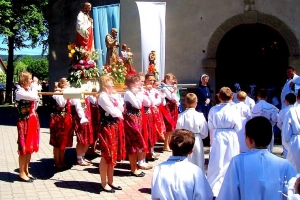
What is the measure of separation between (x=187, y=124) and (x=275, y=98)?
7361 millimetres

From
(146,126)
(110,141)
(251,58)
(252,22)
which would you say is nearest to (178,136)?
(110,141)

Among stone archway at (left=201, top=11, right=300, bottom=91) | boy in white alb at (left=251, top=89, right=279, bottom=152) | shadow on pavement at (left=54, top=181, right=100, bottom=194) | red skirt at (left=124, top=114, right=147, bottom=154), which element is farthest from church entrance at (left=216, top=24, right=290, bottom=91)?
shadow on pavement at (left=54, top=181, right=100, bottom=194)

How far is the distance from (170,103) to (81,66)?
7.63 feet

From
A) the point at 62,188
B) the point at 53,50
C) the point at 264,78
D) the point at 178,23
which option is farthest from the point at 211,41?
the point at 53,50

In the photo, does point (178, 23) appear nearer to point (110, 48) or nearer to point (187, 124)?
point (110, 48)

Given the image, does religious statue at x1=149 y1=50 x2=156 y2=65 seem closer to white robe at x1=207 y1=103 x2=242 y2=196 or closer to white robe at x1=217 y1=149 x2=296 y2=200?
white robe at x1=207 y1=103 x2=242 y2=196

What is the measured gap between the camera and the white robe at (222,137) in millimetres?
6223

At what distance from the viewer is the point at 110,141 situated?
259 inches

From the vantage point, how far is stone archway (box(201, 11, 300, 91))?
13492 mm

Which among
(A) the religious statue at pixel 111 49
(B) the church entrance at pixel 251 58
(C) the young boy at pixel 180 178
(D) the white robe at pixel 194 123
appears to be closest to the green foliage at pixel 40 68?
(B) the church entrance at pixel 251 58

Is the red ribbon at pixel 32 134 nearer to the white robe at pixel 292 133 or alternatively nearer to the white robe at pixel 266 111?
the white robe at pixel 292 133

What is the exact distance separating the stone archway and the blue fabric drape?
3.68 metres

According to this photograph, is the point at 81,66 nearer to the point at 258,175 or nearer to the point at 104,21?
the point at 104,21

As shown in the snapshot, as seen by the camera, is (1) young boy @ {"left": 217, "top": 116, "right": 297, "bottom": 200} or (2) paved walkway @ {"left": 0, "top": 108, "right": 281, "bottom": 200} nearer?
(1) young boy @ {"left": 217, "top": 116, "right": 297, "bottom": 200}
